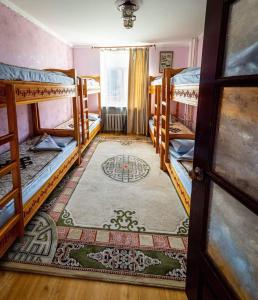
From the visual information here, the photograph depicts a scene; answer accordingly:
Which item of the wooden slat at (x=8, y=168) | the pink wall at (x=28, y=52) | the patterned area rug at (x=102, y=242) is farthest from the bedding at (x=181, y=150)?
the pink wall at (x=28, y=52)

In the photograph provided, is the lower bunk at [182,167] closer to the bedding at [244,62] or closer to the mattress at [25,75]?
the bedding at [244,62]

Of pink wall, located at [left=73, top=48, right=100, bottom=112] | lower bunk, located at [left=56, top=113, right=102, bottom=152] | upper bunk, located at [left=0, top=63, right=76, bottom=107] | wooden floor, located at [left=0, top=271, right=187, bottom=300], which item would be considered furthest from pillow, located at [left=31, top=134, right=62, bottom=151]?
pink wall, located at [left=73, top=48, right=100, bottom=112]

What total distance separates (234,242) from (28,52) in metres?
3.89

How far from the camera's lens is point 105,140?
5180 mm

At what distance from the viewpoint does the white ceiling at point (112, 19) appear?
2932mm

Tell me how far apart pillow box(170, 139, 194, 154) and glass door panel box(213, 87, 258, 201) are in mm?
2046

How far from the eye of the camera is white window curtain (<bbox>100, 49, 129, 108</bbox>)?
5.62 metres

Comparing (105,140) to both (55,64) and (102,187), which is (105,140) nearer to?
(55,64)

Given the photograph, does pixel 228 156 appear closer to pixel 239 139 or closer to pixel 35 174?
pixel 239 139

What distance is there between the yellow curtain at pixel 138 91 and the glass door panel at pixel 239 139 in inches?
194

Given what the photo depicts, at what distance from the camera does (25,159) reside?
2619mm

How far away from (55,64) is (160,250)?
14.3ft

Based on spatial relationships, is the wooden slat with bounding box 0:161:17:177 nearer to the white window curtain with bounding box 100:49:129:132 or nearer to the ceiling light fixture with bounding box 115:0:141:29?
the ceiling light fixture with bounding box 115:0:141:29

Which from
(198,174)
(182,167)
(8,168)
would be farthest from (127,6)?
(198,174)
